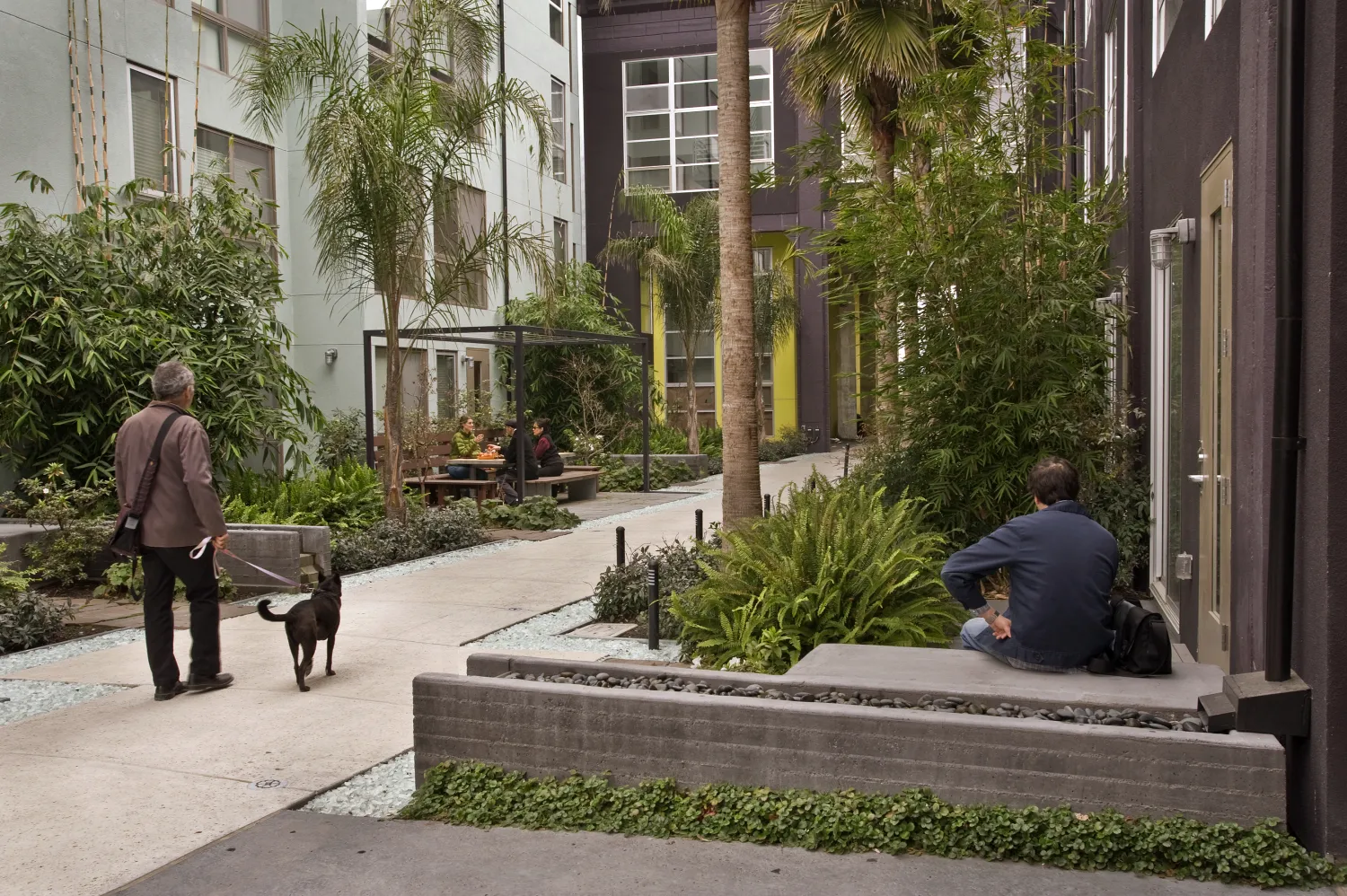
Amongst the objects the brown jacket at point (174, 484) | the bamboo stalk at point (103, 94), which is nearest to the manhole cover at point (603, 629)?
the brown jacket at point (174, 484)

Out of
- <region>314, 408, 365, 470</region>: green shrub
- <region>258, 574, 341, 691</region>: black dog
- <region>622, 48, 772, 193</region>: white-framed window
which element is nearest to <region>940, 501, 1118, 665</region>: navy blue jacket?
<region>258, 574, 341, 691</region>: black dog

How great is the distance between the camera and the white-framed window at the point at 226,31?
16766mm

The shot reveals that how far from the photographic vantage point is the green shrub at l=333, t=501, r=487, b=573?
458 inches

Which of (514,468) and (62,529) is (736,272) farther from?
(514,468)

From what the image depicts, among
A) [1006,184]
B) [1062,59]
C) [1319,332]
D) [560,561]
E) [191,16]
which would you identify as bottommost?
[560,561]

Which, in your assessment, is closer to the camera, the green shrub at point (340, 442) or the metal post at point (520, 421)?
the metal post at point (520, 421)

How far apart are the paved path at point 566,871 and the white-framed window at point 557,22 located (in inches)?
991

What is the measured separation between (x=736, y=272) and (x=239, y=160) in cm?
1115

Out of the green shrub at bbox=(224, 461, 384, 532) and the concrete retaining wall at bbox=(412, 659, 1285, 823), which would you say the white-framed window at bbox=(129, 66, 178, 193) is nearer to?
the green shrub at bbox=(224, 461, 384, 532)

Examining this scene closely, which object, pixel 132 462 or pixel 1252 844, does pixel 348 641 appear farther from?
pixel 1252 844

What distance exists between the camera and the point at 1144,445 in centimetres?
934

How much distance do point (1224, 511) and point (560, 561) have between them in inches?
288

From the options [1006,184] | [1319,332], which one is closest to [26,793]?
[1319,332]

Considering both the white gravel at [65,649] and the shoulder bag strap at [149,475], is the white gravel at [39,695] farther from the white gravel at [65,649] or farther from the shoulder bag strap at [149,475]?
the shoulder bag strap at [149,475]
